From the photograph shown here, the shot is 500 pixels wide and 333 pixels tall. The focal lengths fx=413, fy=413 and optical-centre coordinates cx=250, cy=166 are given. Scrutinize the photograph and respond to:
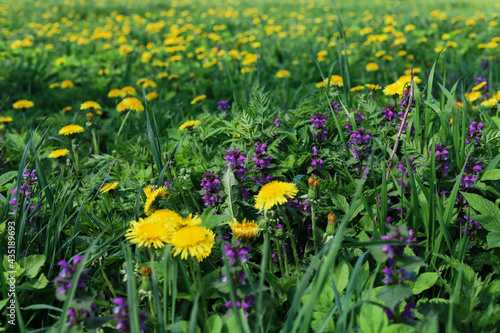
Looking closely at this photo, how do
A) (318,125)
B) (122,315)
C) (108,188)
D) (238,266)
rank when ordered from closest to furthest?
(122,315)
(238,266)
(108,188)
(318,125)

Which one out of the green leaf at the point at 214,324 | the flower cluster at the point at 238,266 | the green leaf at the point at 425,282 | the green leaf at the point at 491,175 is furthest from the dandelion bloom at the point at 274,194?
the green leaf at the point at 491,175

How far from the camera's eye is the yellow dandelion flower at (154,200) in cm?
153

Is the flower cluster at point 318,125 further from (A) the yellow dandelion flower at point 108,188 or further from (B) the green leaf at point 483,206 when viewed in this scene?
(A) the yellow dandelion flower at point 108,188

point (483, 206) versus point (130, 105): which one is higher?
point (130, 105)

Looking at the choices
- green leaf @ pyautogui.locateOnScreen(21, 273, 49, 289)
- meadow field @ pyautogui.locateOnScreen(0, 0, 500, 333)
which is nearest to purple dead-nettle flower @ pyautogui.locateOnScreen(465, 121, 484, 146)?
meadow field @ pyautogui.locateOnScreen(0, 0, 500, 333)

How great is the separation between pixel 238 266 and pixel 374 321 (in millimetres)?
398

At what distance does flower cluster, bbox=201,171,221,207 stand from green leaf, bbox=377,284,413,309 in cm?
79

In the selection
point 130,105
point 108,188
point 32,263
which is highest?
point 130,105

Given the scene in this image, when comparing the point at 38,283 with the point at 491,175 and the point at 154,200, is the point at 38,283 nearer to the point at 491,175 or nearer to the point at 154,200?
the point at 154,200

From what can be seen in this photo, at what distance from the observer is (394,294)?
1.07m

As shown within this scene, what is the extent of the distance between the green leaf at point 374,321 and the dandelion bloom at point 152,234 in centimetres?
60

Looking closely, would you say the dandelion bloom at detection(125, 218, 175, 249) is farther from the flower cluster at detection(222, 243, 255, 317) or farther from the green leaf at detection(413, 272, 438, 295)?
the green leaf at detection(413, 272, 438, 295)

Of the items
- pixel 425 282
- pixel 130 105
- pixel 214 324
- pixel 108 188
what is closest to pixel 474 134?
pixel 425 282

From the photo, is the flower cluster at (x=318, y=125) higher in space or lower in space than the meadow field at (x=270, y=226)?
higher
